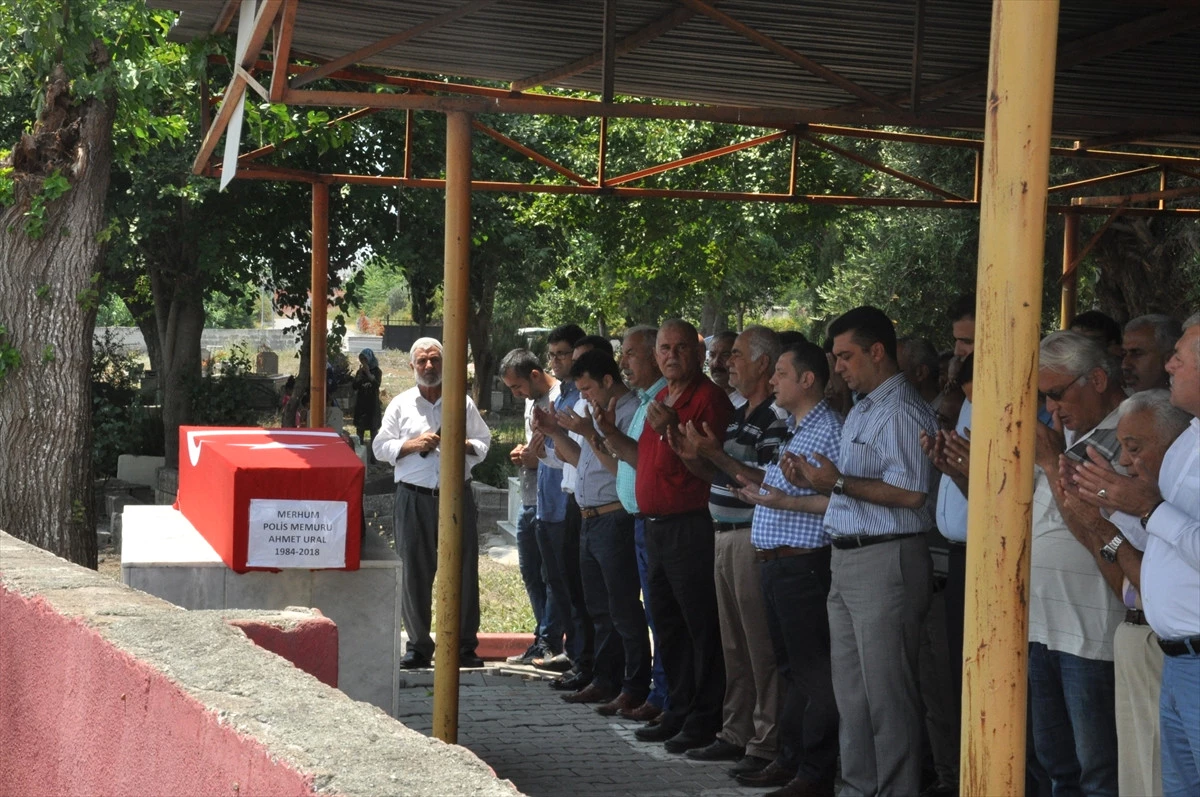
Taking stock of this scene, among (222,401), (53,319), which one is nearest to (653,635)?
(53,319)

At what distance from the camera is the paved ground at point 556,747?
6.21 meters

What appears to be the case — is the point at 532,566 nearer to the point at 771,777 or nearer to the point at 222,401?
the point at 771,777

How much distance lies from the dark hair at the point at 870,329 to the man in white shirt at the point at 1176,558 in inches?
69.6

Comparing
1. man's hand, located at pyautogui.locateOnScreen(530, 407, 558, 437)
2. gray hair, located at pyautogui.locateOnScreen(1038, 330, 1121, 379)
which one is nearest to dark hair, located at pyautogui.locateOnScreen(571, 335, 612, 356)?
man's hand, located at pyautogui.locateOnScreen(530, 407, 558, 437)

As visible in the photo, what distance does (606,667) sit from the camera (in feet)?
25.9

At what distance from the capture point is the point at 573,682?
823 centimetres

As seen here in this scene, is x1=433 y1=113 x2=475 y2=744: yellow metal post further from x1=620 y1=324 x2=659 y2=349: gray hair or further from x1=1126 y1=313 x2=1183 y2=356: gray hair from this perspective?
x1=1126 y1=313 x2=1183 y2=356: gray hair

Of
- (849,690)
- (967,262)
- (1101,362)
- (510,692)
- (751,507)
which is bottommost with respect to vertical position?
(510,692)

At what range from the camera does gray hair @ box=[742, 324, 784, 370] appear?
630 centimetres

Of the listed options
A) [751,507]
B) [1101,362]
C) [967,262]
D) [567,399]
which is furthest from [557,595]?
[967,262]

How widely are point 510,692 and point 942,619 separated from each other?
121 inches

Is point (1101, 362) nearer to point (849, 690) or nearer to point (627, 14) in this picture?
point (849, 690)

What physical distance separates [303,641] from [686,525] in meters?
3.03

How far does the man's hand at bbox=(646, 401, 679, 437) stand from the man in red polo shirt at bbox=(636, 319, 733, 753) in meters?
0.20
